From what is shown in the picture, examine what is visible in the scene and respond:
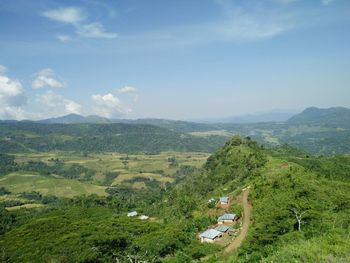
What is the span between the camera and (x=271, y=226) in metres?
51.8

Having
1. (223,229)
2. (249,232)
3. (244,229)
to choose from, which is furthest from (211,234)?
(249,232)

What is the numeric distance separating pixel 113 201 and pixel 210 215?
67.6m

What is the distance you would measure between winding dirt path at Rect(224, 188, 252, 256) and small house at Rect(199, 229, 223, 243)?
384 centimetres

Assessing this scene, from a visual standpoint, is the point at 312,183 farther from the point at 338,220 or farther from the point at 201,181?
the point at 201,181

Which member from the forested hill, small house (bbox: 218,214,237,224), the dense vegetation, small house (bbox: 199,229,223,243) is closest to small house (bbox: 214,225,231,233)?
small house (bbox: 199,229,223,243)

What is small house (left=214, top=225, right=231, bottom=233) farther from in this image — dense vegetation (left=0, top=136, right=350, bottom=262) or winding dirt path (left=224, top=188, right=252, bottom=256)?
dense vegetation (left=0, top=136, right=350, bottom=262)

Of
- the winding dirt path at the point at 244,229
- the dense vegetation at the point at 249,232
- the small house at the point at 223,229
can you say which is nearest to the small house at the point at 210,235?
the small house at the point at 223,229

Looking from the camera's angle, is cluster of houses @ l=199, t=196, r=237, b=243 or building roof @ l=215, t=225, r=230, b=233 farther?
building roof @ l=215, t=225, r=230, b=233

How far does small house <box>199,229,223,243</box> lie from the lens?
2473 inches

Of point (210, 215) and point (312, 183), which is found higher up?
point (312, 183)

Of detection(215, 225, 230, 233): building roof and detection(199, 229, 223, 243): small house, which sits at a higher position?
detection(215, 225, 230, 233): building roof

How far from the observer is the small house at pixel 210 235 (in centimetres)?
6282

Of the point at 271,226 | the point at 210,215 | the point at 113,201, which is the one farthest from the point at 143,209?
the point at 271,226

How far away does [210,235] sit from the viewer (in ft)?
208
